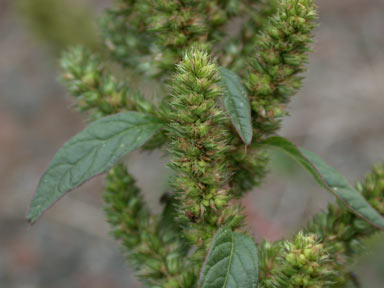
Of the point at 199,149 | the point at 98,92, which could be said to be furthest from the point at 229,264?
the point at 98,92

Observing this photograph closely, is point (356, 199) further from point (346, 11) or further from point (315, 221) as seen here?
point (346, 11)

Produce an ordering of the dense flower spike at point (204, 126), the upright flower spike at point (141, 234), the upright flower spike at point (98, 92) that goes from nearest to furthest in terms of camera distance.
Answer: the dense flower spike at point (204, 126), the upright flower spike at point (141, 234), the upright flower spike at point (98, 92)

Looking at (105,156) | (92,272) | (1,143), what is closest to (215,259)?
(105,156)

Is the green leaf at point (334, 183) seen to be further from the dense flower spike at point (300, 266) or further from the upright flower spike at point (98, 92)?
the upright flower spike at point (98, 92)

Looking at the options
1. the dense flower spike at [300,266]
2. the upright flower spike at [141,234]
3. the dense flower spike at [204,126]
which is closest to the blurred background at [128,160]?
the dense flower spike at [204,126]

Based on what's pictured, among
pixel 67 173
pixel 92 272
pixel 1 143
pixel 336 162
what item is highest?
pixel 67 173

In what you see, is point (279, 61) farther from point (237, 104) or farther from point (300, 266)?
point (300, 266)
